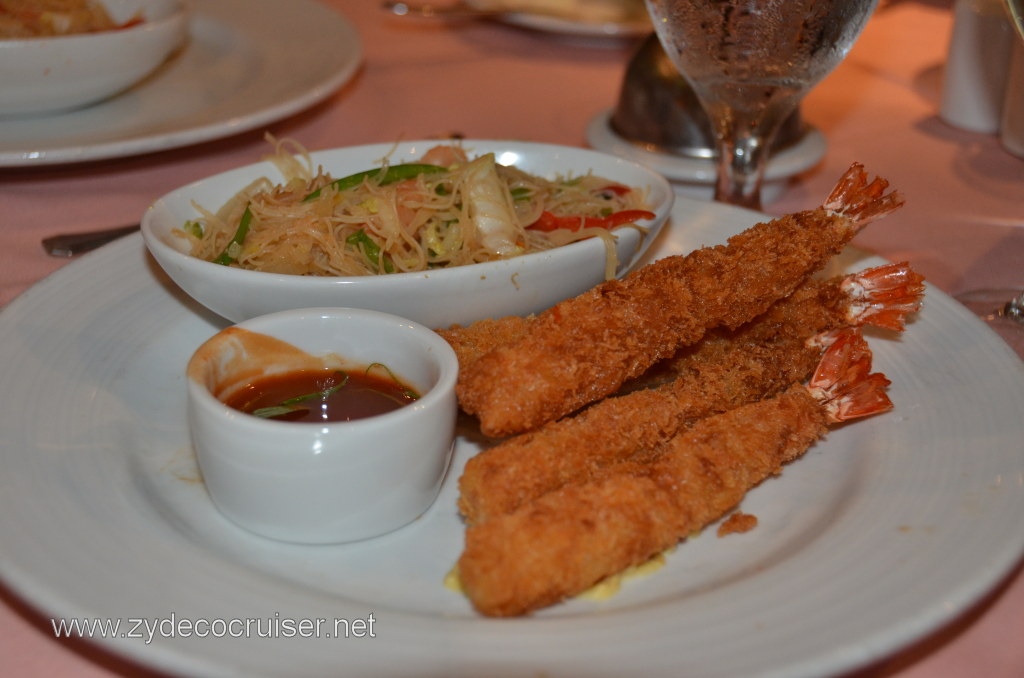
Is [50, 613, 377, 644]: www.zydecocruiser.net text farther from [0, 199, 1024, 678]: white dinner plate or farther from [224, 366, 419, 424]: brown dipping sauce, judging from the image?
[224, 366, 419, 424]: brown dipping sauce

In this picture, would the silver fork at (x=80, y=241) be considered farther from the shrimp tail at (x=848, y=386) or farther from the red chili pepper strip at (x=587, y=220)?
the shrimp tail at (x=848, y=386)

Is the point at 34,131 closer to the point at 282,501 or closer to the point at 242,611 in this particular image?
the point at 282,501

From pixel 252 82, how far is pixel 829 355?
2.85m

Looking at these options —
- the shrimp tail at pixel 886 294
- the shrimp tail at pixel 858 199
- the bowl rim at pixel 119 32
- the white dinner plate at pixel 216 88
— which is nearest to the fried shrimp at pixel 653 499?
the shrimp tail at pixel 886 294

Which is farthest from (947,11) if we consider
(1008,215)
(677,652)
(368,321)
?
(677,652)

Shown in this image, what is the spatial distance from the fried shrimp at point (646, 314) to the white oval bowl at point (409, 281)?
0.52 feet

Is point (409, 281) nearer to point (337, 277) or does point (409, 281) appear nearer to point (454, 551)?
point (337, 277)

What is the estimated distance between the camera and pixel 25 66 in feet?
11.3

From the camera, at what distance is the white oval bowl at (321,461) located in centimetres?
183

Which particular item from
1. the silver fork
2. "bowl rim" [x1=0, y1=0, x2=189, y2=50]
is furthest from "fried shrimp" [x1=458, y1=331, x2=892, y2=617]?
"bowl rim" [x1=0, y1=0, x2=189, y2=50]

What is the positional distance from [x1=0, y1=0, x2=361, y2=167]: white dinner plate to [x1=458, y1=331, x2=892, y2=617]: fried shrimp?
2213 millimetres

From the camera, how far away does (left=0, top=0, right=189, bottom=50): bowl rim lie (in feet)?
11.2

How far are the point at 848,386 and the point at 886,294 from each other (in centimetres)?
35

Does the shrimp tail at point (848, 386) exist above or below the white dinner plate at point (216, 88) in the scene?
above
